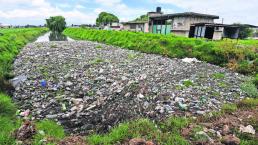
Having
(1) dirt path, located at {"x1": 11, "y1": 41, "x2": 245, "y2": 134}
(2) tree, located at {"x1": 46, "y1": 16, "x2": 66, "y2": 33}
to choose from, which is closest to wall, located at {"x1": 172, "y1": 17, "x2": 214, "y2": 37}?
(1) dirt path, located at {"x1": 11, "y1": 41, "x2": 245, "y2": 134}

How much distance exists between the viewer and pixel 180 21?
38406 millimetres

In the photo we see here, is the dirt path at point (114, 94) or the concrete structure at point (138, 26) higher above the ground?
the concrete structure at point (138, 26)

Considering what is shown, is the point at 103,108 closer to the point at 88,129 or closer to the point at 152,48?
the point at 88,129

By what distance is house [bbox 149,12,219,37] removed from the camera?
124ft

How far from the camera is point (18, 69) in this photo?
14.8 metres

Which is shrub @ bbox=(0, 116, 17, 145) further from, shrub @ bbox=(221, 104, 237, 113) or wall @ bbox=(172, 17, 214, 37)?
wall @ bbox=(172, 17, 214, 37)

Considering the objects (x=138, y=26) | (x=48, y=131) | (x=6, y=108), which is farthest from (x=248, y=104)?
(x=138, y=26)

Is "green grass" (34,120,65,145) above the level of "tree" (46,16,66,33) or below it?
below

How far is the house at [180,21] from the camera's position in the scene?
124 feet

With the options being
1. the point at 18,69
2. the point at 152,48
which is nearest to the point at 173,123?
the point at 18,69

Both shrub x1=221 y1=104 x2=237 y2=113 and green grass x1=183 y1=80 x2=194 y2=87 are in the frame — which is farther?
green grass x1=183 y1=80 x2=194 y2=87

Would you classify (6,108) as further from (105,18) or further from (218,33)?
(105,18)

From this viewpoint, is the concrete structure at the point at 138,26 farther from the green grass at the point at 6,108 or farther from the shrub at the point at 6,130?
the shrub at the point at 6,130

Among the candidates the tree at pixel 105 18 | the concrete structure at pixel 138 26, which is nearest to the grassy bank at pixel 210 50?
the concrete structure at pixel 138 26
